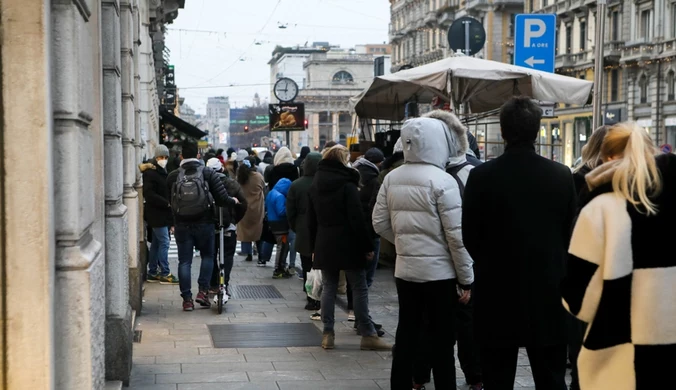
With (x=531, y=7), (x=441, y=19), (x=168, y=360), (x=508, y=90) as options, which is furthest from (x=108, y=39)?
(x=441, y=19)

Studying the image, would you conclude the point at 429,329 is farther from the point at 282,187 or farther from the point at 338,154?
the point at 282,187

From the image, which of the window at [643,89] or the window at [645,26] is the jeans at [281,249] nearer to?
the window at [643,89]

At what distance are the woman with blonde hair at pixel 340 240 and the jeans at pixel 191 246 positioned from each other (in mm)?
2309

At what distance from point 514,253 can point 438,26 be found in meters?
82.5

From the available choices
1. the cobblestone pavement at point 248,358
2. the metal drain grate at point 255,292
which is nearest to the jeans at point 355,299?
the cobblestone pavement at point 248,358

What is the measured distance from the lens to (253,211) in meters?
15.1

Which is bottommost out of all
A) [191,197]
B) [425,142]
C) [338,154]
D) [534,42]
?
[191,197]

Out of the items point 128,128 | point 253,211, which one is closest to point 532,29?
point 253,211

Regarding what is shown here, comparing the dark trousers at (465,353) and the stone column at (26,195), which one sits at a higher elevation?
the stone column at (26,195)

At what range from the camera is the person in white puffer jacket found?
651 centimetres

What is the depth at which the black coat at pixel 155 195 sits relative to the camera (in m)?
13.3

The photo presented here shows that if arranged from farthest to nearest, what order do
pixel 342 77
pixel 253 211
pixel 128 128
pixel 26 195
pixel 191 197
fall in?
1. pixel 342 77
2. pixel 253 211
3. pixel 191 197
4. pixel 128 128
5. pixel 26 195

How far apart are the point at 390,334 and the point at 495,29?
6704 cm

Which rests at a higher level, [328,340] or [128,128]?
[128,128]
